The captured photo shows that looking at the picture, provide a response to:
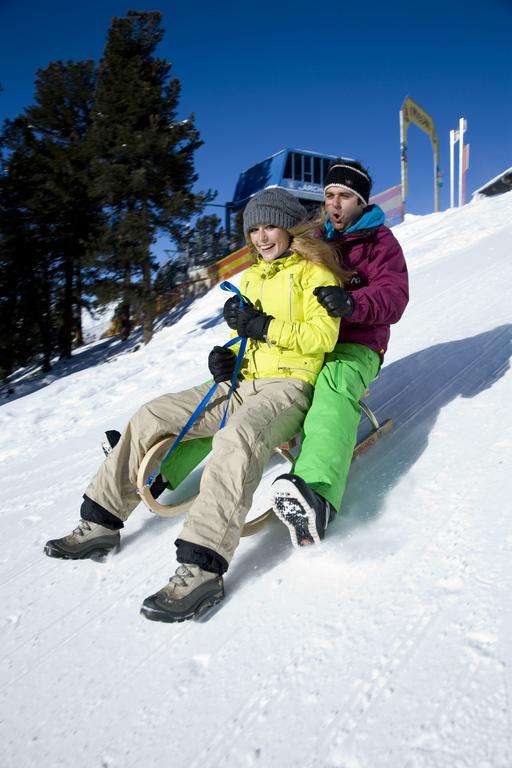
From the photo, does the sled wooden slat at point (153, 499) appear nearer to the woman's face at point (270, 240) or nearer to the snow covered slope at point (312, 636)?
the snow covered slope at point (312, 636)

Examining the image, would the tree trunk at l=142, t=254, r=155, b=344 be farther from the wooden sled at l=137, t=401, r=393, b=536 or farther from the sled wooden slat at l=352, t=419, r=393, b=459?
the wooden sled at l=137, t=401, r=393, b=536

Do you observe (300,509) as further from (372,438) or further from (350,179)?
(350,179)

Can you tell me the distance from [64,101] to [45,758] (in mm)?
21456

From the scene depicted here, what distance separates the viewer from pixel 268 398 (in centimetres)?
223

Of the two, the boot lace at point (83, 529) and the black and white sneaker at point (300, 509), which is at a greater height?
the black and white sneaker at point (300, 509)

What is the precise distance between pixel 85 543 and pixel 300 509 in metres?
1.03

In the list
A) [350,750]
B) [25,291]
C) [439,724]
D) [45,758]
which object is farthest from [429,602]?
[25,291]

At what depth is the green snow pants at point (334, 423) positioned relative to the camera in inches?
78.2

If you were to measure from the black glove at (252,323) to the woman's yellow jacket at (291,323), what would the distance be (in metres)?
0.04

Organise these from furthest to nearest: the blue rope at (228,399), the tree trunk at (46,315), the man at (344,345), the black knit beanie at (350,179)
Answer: the tree trunk at (46,315)
the black knit beanie at (350,179)
the blue rope at (228,399)
the man at (344,345)

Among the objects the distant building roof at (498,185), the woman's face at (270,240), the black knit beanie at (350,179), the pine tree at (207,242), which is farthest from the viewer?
the pine tree at (207,242)

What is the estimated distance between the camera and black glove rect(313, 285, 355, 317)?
7.40ft

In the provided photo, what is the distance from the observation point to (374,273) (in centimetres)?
276

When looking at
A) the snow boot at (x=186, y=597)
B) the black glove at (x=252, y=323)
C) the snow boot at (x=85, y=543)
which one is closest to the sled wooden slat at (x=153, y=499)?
the snow boot at (x=85, y=543)
